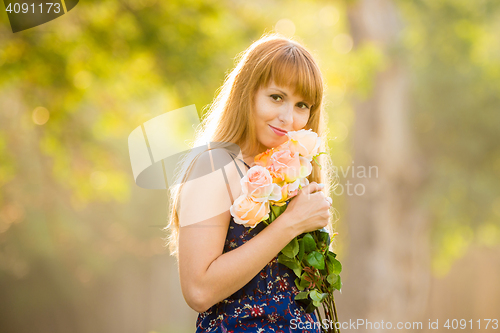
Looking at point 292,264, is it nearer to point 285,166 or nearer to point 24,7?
point 285,166

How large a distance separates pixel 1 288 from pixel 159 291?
5596 millimetres

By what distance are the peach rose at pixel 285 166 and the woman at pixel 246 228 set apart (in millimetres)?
109

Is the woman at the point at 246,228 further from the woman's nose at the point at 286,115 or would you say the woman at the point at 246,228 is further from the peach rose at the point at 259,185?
the peach rose at the point at 259,185

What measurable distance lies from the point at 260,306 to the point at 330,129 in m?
5.13

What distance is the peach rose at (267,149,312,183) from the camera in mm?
1565

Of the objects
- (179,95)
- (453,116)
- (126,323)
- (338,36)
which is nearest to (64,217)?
(126,323)

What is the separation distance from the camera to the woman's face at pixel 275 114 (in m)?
1.73

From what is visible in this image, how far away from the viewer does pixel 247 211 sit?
4.78 ft

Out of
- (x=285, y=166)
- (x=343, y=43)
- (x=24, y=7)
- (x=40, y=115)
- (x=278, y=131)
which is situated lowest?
(x=285, y=166)

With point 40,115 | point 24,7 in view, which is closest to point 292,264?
point 24,7

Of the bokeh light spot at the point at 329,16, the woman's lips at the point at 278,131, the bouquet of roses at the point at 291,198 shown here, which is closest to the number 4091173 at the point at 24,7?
the woman's lips at the point at 278,131

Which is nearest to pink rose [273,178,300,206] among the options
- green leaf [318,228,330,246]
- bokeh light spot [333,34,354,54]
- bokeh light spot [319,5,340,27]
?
green leaf [318,228,330,246]

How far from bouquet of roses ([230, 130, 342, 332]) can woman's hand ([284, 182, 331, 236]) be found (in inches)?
1.5

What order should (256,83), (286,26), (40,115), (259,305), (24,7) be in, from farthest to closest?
(286,26), (40,115), (24,7), (256,83), (259,305)
